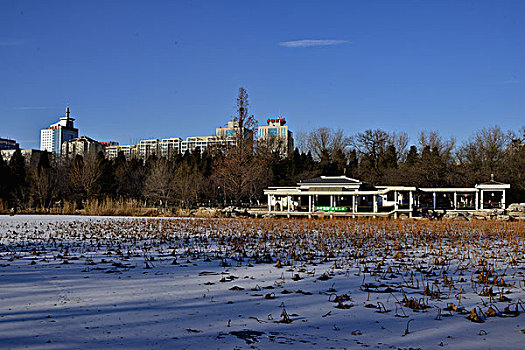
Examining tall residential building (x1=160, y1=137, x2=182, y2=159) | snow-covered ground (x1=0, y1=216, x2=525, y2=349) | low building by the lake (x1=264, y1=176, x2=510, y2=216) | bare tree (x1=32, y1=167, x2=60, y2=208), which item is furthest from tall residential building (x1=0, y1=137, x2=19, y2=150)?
snow-covered ground (x1=0, y1=216, x2=525, y2=349)

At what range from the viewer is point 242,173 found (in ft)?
128

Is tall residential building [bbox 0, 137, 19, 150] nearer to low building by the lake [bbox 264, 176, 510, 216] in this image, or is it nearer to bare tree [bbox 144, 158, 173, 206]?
bare tree [bbox 144, 158, 173, 206]

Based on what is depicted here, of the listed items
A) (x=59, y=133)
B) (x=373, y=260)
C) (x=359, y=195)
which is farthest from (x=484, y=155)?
(x=59, y=133)

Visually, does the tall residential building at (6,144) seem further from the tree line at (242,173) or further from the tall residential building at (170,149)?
the tree line at (242,173)

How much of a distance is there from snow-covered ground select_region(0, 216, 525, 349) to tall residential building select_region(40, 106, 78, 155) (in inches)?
6457

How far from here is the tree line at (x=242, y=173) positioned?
4009cm

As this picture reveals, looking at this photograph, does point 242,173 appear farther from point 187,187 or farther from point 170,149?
point 170,149

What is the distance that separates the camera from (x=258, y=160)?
41656mm

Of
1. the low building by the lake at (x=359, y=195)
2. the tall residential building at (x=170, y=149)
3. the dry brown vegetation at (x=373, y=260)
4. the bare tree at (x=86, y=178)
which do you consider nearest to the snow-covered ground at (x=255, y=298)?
Result: the dry brown vegetation at (x=373, y=260)

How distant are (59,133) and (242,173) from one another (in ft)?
470

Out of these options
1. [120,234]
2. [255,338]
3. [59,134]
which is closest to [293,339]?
[255,338]

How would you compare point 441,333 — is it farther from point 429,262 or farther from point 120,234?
point 120,234

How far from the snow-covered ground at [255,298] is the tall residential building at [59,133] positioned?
164014 millimetres

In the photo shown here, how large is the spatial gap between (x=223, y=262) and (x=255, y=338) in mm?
4603
